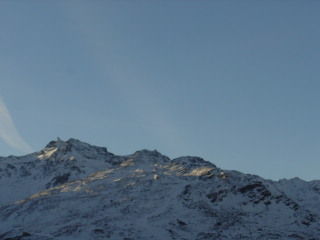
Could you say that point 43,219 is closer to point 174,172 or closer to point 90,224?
point 90,224

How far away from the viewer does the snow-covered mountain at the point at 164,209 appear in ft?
243

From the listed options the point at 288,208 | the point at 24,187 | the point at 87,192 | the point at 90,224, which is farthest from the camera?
the point at 24,187

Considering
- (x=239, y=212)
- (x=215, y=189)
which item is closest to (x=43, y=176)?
(x=215, y=189)

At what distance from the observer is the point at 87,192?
9862cm

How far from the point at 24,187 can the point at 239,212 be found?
76.6m

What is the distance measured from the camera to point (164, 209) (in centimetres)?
8456

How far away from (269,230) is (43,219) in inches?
1538

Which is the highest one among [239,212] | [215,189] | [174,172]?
[174,172]

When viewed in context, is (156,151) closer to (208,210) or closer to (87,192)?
(87,192)

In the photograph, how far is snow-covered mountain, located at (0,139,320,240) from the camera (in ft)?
243

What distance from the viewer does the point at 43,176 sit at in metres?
145

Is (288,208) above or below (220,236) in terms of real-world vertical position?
above

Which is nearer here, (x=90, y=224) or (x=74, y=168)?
(x=90, y=224)

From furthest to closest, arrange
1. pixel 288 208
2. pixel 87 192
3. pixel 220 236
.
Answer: pixel 87 192
pixel 288 208
pixel 220 236
